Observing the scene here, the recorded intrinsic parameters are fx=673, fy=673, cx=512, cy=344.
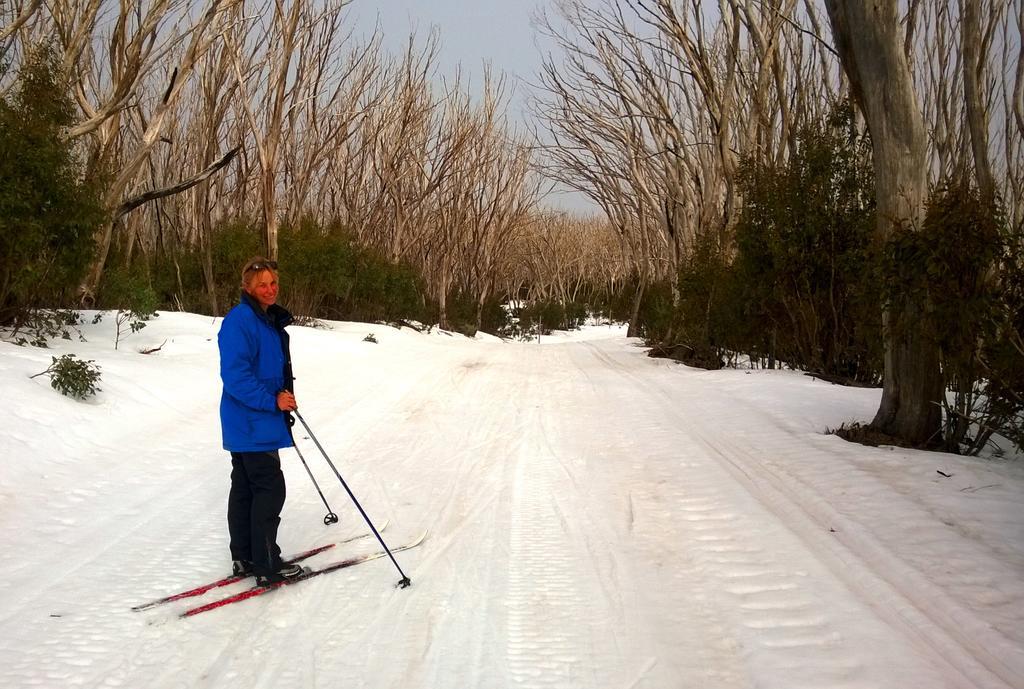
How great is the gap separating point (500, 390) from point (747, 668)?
289 inches

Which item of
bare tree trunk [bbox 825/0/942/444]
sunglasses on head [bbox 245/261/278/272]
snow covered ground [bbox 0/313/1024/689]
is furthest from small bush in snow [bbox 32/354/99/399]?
bare tree trunk [bbox 825/0/942/444]

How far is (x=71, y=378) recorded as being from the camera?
648 centimetres

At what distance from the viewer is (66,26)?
444 inches

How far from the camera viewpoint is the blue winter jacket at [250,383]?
3.42 meters

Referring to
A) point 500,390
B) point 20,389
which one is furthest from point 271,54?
point 20,389

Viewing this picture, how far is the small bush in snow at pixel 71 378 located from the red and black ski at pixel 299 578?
4337 millimetres

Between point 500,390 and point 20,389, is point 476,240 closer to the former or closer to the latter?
point 500,390

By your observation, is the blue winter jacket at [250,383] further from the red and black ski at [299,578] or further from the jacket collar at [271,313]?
the red and black ski at [299,578]

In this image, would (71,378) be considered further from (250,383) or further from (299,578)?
(299,578)

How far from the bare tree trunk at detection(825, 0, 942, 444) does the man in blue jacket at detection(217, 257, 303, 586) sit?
5.26 metres

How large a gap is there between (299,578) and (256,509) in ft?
1.37

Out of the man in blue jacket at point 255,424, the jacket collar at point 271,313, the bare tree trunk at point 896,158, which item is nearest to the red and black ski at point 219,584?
the man in blue jacket at point 255,424

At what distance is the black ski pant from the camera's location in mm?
3412

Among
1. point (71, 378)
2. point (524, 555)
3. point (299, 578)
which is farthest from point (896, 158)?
point (71, 378)
